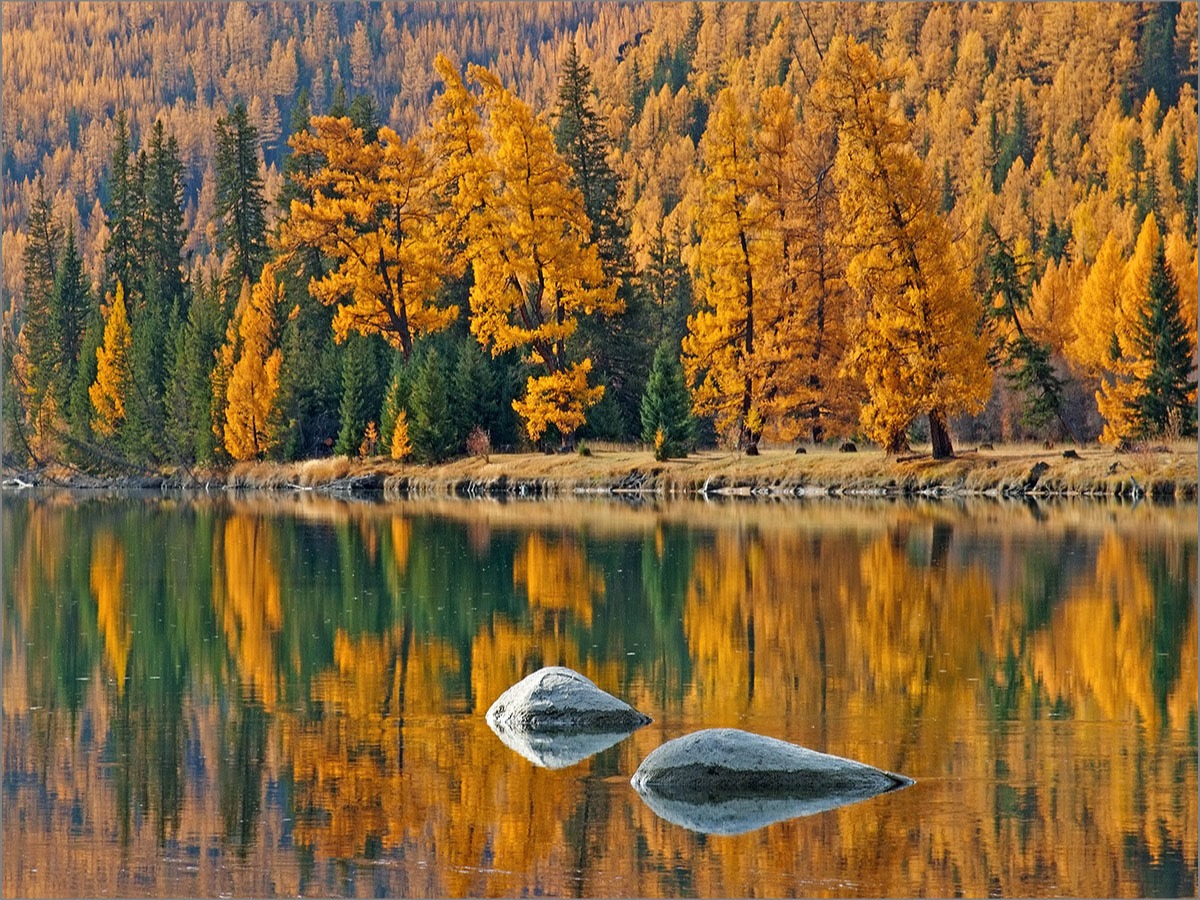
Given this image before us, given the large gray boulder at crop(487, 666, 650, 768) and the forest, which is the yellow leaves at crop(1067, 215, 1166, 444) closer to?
the forest

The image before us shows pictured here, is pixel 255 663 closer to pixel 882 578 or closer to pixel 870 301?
pixel 882 578

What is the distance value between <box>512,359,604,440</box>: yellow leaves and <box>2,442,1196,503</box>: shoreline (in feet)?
3.98

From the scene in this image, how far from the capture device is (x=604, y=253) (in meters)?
71.8

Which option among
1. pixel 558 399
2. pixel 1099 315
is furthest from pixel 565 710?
pixel 1099 315

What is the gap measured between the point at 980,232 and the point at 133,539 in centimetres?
8480

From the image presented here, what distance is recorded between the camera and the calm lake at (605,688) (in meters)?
12.4

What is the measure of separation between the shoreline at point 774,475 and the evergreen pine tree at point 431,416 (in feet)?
2.34

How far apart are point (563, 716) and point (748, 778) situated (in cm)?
303

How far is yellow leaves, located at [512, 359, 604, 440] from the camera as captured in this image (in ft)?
204

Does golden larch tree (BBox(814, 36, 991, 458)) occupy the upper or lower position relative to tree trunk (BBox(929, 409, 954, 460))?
upper

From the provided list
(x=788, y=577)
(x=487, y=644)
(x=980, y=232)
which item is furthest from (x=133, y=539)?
(x=980, y=232)

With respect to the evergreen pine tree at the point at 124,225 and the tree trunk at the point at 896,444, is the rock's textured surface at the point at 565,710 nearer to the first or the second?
the tree trunk at the point at 896,444

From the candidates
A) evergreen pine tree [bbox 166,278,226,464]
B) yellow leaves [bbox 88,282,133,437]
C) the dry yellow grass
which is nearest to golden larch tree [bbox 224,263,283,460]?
evergreen pine tree [bbox 166,278,226,464]

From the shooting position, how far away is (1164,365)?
55.8 metres
